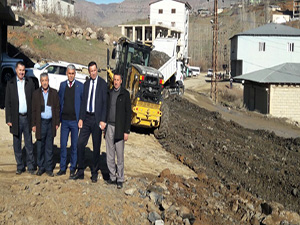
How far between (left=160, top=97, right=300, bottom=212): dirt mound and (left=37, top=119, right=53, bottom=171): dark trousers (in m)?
4.58

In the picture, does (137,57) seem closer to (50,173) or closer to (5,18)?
(5,18)

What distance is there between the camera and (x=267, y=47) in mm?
54750

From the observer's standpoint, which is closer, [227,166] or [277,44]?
[227,166]

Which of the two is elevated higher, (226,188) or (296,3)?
(296,3)

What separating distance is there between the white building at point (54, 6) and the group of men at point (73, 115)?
44.8m

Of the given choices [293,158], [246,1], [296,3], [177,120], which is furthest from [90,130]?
[246,1]

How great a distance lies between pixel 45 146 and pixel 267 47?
50.8 m

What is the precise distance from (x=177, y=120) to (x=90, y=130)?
13.1 m

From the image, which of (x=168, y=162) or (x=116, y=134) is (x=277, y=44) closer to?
(x=168, y=162)

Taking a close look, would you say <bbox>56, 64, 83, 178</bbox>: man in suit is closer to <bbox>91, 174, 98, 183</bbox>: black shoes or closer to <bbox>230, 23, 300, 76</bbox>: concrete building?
<bbox>91, 174, 98, 183</bbox>: black shoes

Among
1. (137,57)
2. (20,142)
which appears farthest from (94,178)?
(137,57)

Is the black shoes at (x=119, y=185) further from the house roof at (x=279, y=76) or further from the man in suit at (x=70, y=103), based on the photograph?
the house roof at (x=279, y=76)

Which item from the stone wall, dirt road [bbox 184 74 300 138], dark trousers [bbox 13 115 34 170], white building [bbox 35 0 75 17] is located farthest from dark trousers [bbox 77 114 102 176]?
white building [bbox 35 0 75 17]

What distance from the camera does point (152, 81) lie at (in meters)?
14.5
